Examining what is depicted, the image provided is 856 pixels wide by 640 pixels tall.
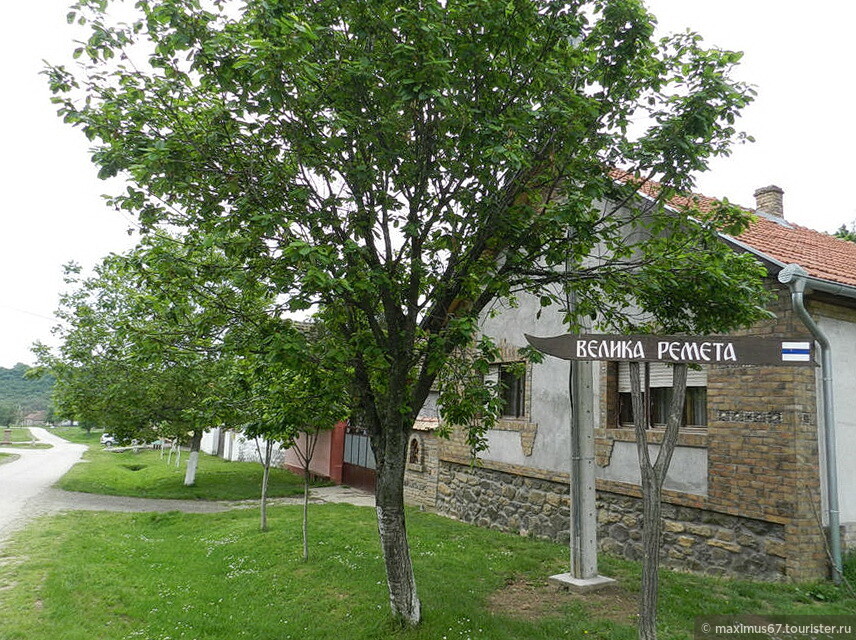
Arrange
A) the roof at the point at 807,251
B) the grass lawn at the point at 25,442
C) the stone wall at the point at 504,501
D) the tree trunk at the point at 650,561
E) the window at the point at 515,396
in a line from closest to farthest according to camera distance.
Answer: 1. the tree trunk at the point at 650,561
2. the roof at the point at 807,251
3. the stone wall at the point at 504,501
4. the window at the point at 515,396
5. the grass lawn at the point at 25,442

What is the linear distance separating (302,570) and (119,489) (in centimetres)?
1427

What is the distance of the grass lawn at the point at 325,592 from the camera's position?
590 centimetres

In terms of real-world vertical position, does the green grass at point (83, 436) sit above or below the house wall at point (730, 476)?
below

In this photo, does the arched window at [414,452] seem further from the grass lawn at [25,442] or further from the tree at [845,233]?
the grass lawn at [25,442]

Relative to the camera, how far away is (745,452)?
6984 mm

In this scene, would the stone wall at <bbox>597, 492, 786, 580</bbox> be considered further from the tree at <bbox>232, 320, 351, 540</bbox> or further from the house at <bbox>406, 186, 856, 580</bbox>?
the tree at <bbox>232, 320, 351, 540</bbox>

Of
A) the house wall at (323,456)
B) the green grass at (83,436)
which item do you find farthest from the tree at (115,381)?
the green grass at (83,436)

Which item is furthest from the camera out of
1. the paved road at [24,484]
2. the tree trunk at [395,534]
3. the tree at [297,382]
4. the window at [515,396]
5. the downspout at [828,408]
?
the paved road at [24,484]

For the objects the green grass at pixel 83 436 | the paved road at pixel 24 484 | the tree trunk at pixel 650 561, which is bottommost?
the green grass at pixel 83 436

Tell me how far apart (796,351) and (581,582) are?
4.00 metres

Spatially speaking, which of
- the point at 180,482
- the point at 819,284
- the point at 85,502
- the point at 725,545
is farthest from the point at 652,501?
the point at 180,482

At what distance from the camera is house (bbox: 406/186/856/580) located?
260 inches

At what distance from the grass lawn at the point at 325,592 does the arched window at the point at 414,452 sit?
3.12 meters

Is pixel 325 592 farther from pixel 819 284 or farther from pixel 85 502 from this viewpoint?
pixel 85 502
